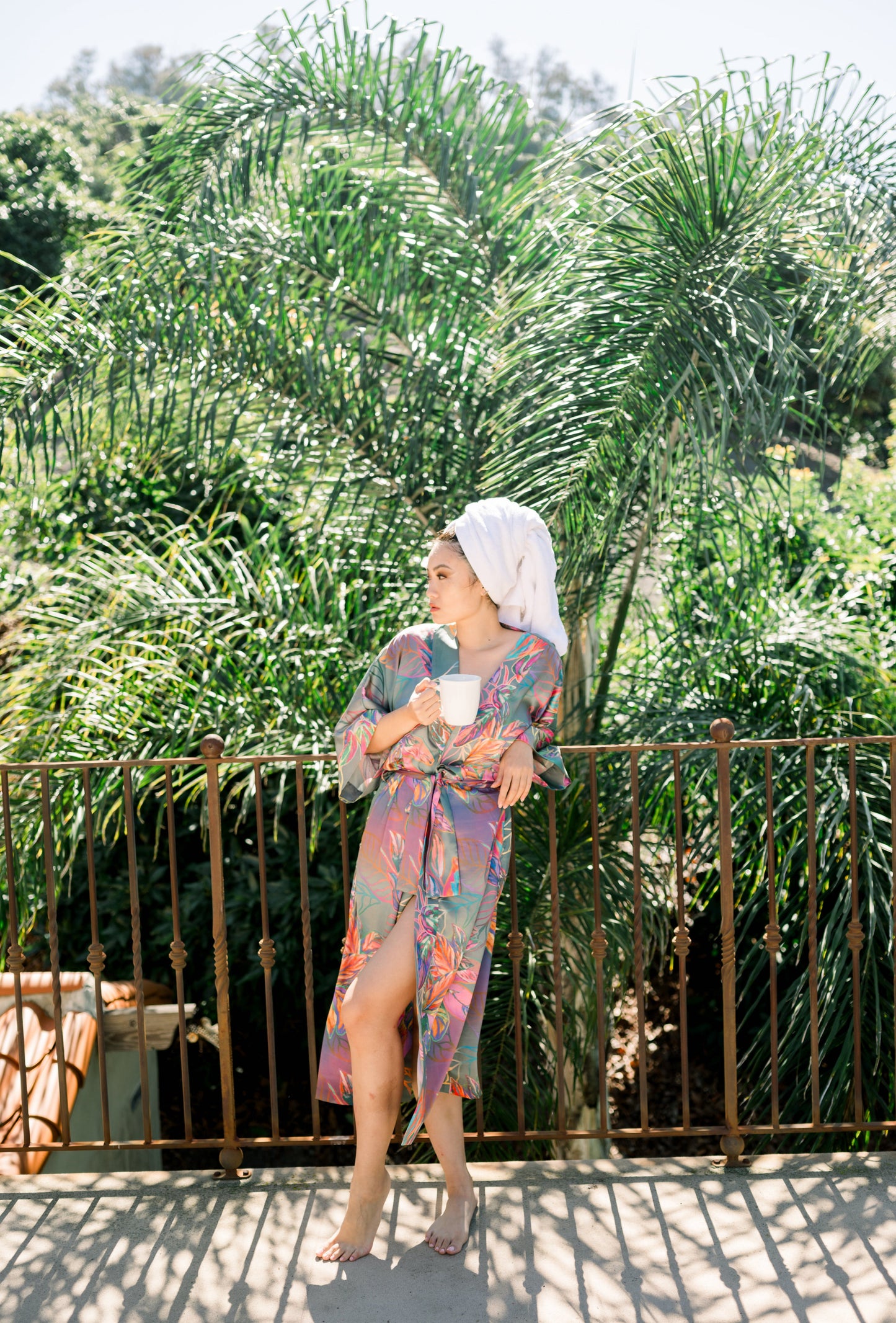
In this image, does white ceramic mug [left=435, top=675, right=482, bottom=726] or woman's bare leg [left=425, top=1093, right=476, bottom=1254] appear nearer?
white ceramic mug [left=435, top=675, right=482, bottom=726]

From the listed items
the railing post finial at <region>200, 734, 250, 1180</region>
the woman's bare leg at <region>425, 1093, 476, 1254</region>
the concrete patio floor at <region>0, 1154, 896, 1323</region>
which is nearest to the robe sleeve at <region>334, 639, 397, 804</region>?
the railing post finial at <region>200, 734, 250, 1180</region>

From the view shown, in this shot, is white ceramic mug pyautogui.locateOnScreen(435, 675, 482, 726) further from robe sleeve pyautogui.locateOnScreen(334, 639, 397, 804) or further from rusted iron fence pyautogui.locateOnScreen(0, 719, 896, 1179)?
rusted iron fence pyautogui.locateOnScreen(0, 719, 896, 1179)

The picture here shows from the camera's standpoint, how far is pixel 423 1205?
249 cm

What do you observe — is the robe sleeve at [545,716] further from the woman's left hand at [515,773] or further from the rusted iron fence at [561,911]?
the rusted iron fence at [561,911]

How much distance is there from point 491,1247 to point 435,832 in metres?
0.84

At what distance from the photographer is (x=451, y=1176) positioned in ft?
7.77

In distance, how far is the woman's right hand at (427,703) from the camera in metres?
2.19

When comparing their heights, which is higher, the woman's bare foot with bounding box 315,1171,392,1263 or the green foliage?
the green foliage

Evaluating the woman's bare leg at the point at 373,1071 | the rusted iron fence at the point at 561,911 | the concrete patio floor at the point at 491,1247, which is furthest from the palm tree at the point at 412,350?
the woman's bare leg at the point at 373,1071

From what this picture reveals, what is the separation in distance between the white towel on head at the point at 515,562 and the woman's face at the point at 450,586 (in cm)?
3

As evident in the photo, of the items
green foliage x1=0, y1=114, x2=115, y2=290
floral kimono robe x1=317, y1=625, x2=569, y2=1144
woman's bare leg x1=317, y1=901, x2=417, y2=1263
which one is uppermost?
green foliage x1=0, y1=114, x2=115, y2=290

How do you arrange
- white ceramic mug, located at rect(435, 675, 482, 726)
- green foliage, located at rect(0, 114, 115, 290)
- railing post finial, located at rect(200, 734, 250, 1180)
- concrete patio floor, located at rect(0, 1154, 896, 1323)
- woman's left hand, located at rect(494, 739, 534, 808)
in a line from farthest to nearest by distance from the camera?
green foliage, located at rect(0, 114, 115, 290), railing post finial, located at rect(200, 734, 250, 1180), woman's left hand, located at rect(494, 739, 534, 808), concrete patio floor, located at rect(0, 1154, 896, 1323), white ceramic mug, located at rect(435, 675, 482, 726)

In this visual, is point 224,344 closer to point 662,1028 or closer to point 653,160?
point 653,160

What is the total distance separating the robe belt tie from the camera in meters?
2.26
